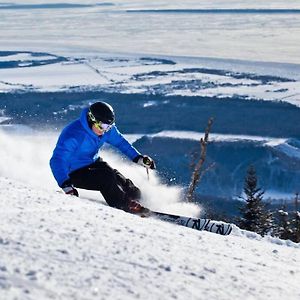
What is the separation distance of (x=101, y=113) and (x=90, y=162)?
59cm

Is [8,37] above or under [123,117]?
above

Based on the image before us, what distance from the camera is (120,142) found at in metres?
6.63

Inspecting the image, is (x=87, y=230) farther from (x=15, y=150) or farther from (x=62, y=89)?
(x=62, y=89)

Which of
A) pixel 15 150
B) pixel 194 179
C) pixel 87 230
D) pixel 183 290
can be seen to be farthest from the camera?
pixel 194 179

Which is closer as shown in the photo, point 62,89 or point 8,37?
point 62,89

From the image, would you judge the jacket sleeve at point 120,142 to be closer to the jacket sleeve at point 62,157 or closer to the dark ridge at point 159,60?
the jacket sleeve at point 62,157

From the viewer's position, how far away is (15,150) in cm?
1098

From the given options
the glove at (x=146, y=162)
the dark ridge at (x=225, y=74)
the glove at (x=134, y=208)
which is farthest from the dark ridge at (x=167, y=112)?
the glove at (x=134, y=208)

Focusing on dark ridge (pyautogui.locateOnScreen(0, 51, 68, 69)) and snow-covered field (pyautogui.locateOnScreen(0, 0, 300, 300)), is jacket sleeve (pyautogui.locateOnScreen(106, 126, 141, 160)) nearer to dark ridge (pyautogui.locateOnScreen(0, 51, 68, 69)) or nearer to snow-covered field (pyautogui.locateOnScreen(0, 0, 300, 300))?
snow-covered field (pyautogui.locateOnScreen(0, 0, 300, 300))

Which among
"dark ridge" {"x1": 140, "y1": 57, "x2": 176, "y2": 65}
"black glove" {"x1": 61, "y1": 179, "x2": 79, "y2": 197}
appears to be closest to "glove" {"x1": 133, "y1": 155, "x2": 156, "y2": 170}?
"black glove" {"x1": 61, "y1": 179, "x2": 79, "y2": 197}

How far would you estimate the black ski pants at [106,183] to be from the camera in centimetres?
578

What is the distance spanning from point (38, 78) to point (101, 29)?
81.5m

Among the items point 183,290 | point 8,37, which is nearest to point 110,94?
point 183,290

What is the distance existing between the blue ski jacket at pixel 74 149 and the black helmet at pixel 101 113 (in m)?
0.08
